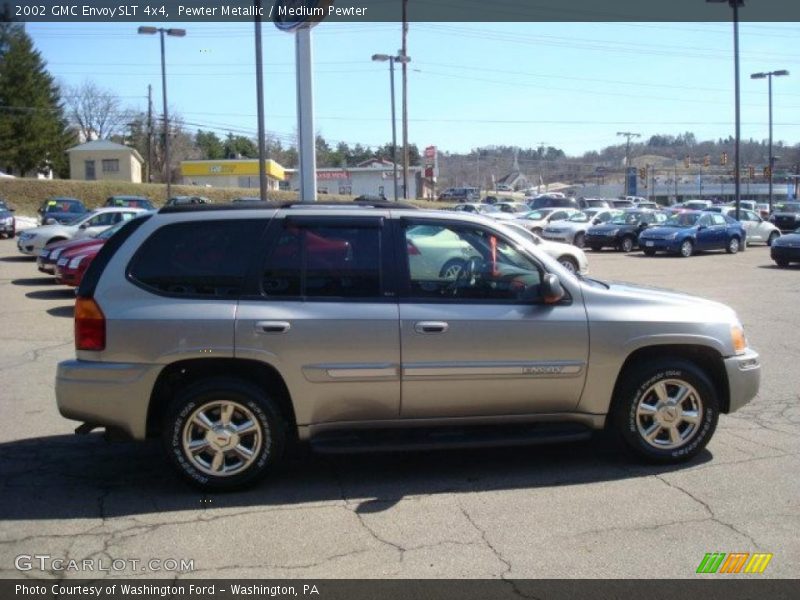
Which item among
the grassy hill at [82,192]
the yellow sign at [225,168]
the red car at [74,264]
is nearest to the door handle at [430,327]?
the red car at [74,264]

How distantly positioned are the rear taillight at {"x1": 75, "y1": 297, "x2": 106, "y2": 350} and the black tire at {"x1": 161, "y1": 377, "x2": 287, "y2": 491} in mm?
611

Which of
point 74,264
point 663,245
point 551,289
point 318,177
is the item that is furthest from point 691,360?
point 318,177

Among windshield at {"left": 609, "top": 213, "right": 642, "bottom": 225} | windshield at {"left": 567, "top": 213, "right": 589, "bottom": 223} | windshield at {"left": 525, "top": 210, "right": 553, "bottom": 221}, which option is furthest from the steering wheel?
windshield at {"left": 525, "top": 210, "right": 553, "bottom": 221}

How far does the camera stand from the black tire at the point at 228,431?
5.13 m

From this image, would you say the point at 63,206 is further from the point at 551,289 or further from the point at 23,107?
the point at 23,107

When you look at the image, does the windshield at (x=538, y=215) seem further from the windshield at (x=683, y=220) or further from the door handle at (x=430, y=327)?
the door handle at (x=430, y=327)

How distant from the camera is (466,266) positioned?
5621mm

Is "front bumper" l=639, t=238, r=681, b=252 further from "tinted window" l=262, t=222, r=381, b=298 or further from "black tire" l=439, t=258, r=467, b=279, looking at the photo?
"tinted window" l=262, t=222, r=381, b=298

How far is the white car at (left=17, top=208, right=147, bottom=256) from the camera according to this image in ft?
67.8

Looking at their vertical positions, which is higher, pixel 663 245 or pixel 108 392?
pixel 663 245

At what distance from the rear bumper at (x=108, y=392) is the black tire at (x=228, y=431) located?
20 centimetres

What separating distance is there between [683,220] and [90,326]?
26.7 m

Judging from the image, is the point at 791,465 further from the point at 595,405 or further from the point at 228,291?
the point at 228,291

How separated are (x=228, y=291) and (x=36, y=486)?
1.88 meters
